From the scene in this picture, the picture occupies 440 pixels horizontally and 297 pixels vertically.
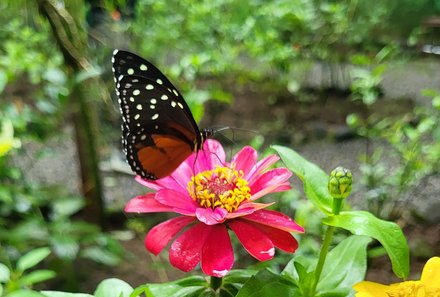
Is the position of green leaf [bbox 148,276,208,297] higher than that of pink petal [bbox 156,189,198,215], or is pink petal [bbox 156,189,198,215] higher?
pink petal [bbox 156,189,198,215]

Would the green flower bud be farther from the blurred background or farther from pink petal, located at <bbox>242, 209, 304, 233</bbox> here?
the blurred background

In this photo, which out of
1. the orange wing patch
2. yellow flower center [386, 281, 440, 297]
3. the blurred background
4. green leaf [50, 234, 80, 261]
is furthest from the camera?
the blurred background

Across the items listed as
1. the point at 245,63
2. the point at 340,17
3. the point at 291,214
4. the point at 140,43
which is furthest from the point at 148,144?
the point at 245,63

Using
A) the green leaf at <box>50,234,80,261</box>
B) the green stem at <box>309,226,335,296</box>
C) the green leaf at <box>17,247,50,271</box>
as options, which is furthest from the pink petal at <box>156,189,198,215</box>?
the green leaf at <box>50,234,80,261</box>

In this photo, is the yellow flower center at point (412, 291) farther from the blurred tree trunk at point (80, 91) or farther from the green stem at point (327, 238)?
the blurred tree trunk at point (80, 91)

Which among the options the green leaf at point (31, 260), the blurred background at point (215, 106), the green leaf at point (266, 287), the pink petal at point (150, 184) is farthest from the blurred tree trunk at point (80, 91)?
the green leaf at point (266, 287)

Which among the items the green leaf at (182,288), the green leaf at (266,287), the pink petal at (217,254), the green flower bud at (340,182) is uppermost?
the green flower bud at (340,182)
